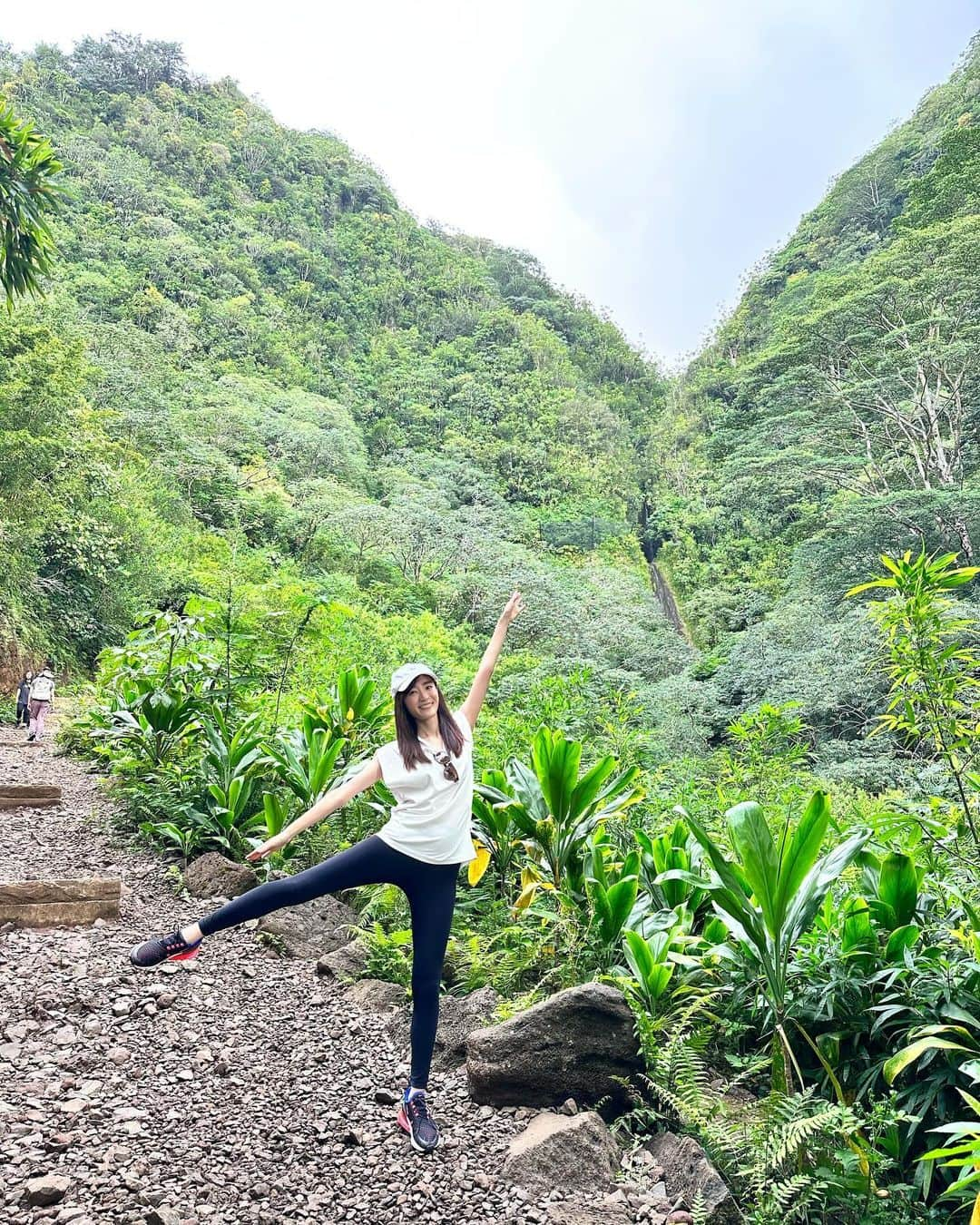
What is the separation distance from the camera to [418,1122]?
1999mm

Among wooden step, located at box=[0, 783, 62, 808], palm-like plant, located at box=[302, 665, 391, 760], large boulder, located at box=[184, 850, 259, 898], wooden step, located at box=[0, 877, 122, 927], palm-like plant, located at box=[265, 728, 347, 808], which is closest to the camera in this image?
wooden step, located at box=[0, 877, 122, 927]

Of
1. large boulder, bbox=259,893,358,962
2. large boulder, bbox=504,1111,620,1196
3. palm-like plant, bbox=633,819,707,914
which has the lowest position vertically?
large boulder, bbox=504,1111,620,1196

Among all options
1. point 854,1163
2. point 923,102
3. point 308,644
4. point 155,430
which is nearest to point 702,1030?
point 854,1163

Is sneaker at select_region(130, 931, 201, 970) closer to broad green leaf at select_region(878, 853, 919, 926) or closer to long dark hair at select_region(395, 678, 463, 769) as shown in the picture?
long dark hair at select_region(395, 678, 463, 769)

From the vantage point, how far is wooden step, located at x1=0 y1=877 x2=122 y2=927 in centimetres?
311

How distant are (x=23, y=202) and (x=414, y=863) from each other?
26.0 feet

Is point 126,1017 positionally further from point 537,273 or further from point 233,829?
point 537,273

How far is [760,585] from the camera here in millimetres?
21422

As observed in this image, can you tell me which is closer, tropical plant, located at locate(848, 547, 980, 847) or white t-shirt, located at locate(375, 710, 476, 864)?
white t-shirt, located at locate(375, 710, 476, 864)

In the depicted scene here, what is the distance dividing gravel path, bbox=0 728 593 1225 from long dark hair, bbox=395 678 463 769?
3.32 feet

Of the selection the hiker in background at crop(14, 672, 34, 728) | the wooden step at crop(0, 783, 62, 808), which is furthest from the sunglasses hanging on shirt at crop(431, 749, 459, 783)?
the hiker in background at crop(14, 672, 34, 728)

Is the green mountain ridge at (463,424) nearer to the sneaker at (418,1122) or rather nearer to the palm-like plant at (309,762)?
A: the palm-like plant at (309,762)

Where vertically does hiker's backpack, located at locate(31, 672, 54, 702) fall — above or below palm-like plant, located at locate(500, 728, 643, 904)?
above

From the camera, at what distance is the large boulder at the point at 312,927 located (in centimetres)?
322
